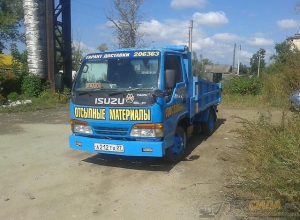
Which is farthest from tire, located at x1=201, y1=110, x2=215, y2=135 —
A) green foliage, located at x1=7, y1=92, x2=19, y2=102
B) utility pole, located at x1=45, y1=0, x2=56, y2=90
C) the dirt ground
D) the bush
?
the bush

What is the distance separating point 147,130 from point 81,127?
1.29 metres

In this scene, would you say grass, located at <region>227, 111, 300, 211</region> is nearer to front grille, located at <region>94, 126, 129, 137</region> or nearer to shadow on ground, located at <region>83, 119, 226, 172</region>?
shadow on ground, located at <region>83, 119, 226, 172</region>

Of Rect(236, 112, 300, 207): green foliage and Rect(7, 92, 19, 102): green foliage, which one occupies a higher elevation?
Rect(7, 92, 19, 102): green foliage

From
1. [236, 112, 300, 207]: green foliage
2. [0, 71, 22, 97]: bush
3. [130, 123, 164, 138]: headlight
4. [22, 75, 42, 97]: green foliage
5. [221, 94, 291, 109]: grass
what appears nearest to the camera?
[236, 112, 300, 207]: green foliage

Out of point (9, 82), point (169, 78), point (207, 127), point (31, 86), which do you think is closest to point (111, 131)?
point (169, 78)

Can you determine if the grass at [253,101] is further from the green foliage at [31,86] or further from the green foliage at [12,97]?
the green foliage at [12,97]

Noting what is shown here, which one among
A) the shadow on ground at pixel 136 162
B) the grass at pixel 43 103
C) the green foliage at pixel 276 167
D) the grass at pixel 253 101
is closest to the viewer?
the green foliage at pixel 276 167

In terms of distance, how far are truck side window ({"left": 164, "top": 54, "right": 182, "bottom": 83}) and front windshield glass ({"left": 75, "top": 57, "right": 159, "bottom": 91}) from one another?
0.83 feet

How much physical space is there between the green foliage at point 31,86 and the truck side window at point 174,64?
11.7 m

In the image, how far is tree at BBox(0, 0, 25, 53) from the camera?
52.0ft

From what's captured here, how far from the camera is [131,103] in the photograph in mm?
4824

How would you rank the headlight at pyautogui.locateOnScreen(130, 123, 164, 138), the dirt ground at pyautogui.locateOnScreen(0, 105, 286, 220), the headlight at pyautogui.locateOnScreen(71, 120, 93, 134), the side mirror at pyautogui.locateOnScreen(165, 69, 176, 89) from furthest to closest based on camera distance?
the headlight at pyautogui.locateOnScreen(71, 120, 93, 134)
the side mirror at pyautogui.locateOnScreen(165, 69, 176, 89)
the headlight at pyautogui.locateOnScreen(130, 123, 164, 138)
the dirt ground at pyautogui.locateOnScreen(0, 105, 286, 220)

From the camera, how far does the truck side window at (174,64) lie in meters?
5.29

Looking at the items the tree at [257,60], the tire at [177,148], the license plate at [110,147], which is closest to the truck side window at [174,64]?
the tire at [177,148]
